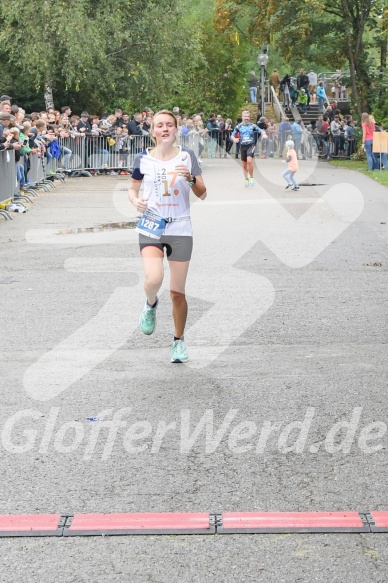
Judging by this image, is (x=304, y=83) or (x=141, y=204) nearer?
(x=141, y=204)

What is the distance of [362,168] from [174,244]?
1166 inches

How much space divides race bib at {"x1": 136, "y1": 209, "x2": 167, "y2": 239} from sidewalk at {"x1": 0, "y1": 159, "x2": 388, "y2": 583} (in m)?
0.91

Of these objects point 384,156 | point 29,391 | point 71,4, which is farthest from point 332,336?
point 71,4

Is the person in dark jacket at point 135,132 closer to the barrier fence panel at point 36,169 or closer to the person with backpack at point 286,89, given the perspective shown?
the barrier fence panel at point 36,169

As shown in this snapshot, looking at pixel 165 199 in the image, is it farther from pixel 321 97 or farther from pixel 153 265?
pixel 321 97

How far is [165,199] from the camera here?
760cm

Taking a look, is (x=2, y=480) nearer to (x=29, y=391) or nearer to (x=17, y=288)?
(x=29, y=391)

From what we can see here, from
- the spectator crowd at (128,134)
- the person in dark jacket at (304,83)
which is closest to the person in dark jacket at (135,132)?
the spectator crowd at (128,134)

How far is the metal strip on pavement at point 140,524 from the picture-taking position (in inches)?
177

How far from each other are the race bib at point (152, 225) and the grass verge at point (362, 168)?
21.4 meters

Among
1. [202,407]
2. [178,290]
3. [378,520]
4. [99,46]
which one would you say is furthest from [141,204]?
[99,46]

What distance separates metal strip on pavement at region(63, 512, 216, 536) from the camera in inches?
177

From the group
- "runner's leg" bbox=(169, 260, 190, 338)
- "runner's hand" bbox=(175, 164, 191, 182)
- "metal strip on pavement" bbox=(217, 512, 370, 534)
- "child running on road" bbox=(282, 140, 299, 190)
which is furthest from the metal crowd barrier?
"metal strip on pavement" bbox=(217, 512, 370, 534)

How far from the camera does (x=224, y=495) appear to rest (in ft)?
16.4
